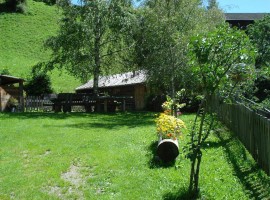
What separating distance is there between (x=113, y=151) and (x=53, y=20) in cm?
5819

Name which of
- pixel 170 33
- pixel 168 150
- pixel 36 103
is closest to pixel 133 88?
→ pixel 36 103

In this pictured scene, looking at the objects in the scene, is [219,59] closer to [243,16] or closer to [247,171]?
[247,171]

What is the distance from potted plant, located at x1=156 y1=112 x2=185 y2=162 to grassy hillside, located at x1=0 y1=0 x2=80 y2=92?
3443cm

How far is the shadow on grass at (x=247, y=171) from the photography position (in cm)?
693

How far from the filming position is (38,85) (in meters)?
39.4

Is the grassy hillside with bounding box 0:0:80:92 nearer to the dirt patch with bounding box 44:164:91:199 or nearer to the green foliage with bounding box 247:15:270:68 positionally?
the green foliage with bounding box 247:15:270:68

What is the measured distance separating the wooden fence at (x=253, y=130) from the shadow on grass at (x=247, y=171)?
159 millimetres

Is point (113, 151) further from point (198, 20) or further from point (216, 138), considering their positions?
point (198, 20)

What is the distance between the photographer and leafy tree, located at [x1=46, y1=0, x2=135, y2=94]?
29219mm

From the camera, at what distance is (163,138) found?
33.6 ft

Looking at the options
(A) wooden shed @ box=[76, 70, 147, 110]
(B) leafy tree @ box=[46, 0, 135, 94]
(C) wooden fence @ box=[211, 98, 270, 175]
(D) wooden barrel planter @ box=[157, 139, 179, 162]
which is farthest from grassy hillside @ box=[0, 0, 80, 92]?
(D) wooden barrel planter @ box=[157, 139, 179, 162]

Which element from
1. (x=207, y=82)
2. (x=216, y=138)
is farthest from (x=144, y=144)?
(x=207, y=82)

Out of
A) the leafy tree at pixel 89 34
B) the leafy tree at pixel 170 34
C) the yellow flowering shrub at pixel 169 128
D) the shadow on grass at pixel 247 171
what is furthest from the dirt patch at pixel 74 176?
the leafy tree at pixel 89 34

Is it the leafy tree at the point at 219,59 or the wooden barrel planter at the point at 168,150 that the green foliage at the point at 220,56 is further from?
the wooden barrel planter at the point at 168,150
